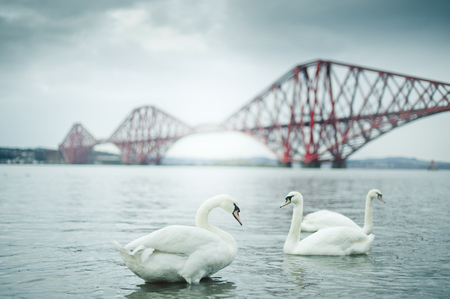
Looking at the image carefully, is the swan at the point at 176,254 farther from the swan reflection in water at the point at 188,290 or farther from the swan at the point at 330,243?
the swan at the point at 330,243

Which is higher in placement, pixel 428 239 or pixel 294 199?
pixel 294 199

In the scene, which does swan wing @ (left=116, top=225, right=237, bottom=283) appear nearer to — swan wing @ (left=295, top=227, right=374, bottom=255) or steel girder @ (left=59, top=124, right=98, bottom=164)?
swan wing @ (left=295, top=227, right=374, bottom=255)

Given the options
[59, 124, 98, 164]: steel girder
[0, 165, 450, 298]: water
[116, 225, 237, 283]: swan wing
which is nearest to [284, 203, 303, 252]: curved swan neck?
[0, 165, 450, 298]: water

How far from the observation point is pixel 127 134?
135m

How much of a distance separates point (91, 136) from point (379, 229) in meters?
151

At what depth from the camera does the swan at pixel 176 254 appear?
14.8 feet

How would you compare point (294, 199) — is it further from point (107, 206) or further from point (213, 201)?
point (107, 206)

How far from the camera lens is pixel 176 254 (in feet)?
15.4

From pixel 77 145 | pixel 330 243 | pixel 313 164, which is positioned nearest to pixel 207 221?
pixel 330 243

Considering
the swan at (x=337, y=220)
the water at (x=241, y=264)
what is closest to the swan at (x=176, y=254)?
the water at (x=241, y=264)

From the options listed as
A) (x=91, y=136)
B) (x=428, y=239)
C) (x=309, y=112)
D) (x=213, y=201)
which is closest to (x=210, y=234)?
(x=213, y=201)

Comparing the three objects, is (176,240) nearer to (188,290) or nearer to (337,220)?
(188,290)

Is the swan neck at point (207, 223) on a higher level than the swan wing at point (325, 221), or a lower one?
higher

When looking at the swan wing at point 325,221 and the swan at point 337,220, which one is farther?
the swan wing at point 325,221
